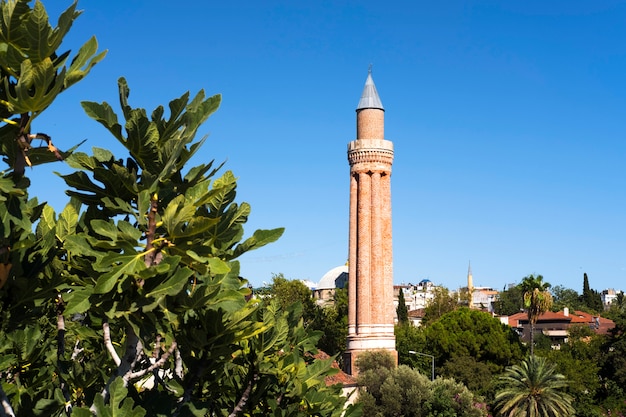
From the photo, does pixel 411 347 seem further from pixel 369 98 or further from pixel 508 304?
pixel 508 304

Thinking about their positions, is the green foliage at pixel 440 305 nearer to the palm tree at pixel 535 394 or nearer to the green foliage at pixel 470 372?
the green foliage at pixel 470 372

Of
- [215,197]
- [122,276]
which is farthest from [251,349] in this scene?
[122,276]

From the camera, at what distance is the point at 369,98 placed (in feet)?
205

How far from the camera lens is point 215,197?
585cm

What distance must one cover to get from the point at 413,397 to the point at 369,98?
2630cm

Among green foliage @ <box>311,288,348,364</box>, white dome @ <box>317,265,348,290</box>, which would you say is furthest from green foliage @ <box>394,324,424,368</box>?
white dome @ <box>317,265,348,290</box>

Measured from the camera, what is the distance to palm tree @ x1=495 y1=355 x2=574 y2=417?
45.9 m

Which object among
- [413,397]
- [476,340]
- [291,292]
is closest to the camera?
[413,397]

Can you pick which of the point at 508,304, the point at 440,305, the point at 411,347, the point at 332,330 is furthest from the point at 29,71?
the point at 508,304

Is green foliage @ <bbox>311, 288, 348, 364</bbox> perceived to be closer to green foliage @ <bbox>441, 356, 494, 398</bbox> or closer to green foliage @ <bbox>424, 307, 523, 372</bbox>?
green foliage @ <bbox>424, 307, 523, 372</bbox>

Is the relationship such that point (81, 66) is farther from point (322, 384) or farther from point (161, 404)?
point (322, 384)

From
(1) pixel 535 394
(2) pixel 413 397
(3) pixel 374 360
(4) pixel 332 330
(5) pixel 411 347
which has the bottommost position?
(2) pixel 413 397

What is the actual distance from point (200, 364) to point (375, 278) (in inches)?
2179

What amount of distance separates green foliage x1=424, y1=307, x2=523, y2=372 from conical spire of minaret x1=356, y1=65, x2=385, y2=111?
1812cm
